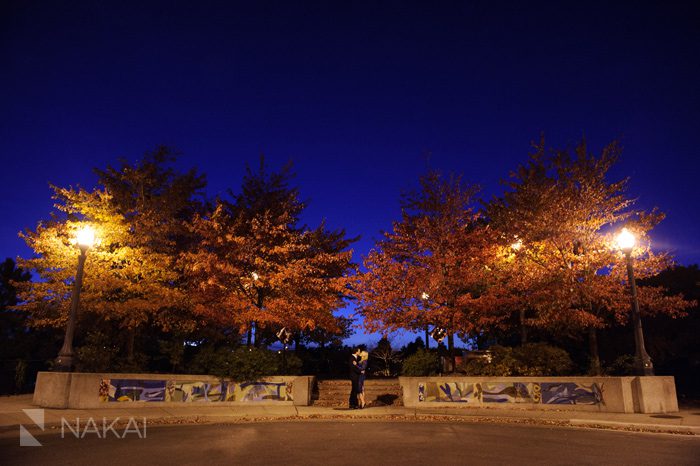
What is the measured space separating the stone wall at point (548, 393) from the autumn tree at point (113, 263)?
32.6ft

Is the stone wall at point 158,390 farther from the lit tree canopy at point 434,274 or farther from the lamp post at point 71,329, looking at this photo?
the lit tree canopy at point 434,274

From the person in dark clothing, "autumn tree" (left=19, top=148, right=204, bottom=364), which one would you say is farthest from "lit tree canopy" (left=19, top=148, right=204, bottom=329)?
the person in dark clothing

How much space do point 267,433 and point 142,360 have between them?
9.62 meters

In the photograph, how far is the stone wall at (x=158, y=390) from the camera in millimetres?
14211

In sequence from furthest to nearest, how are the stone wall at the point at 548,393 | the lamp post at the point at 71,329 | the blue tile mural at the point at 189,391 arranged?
the blue tile mural at the point at 189,391 → the stone wall at the point at 548,393 → the lamp post at the point at 71,329

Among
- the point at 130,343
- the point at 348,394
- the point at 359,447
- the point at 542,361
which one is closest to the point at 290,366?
the point at 348,394

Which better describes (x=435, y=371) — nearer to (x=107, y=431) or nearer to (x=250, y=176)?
(x=107, y=431)

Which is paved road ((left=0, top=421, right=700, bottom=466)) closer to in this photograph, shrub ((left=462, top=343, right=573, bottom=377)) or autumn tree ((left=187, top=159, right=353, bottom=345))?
shrub ((left=462, top=343, right=573, bottom=377))

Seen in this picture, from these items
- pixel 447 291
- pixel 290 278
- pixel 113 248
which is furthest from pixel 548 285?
pixel 113 248

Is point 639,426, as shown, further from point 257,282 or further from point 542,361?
point 257,282

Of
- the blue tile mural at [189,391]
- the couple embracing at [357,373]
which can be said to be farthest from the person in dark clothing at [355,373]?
the blue tile mural at [189,391]

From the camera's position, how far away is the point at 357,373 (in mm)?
16094

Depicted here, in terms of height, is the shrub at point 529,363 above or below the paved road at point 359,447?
above

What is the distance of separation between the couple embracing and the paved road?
3.97m
